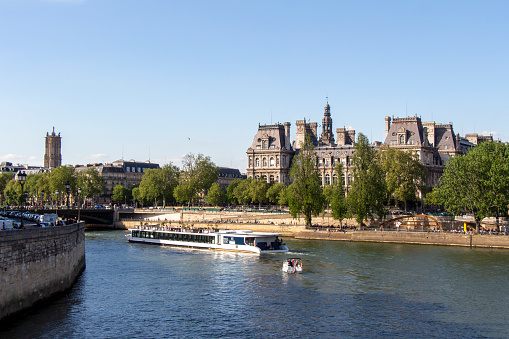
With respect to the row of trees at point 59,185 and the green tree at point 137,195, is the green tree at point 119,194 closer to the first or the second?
the row of trees at point 59,185

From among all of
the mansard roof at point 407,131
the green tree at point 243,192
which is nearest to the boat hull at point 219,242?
the green tree at point 243,192

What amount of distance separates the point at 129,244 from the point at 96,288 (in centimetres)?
4018

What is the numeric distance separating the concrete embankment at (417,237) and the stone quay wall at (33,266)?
51.4 m

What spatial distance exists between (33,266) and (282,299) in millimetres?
18515

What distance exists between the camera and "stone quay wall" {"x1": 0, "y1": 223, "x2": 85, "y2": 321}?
1318 inches

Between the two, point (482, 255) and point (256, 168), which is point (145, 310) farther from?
point (256, 168)

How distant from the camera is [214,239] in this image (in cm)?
7994

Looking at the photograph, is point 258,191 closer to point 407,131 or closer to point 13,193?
point 407,131

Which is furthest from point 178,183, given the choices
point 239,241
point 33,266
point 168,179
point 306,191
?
point 33,266

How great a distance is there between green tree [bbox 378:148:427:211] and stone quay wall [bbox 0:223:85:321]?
75733 millimetres

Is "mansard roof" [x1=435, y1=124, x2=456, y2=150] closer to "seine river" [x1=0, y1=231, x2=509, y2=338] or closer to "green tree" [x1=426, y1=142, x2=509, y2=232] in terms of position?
"green tree" [x1=426, y1=142, x2=509, y2=232]

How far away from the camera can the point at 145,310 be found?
42.0 metres

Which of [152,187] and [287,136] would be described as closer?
[152,187]

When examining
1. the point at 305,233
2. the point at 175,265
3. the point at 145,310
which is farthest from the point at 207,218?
the point at 145,310
